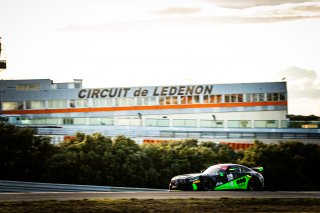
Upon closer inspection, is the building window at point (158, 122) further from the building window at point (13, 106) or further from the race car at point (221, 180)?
the race car at point (221, 180)

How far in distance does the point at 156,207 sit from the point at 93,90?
178 ft

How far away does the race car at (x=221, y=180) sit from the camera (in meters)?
27.9

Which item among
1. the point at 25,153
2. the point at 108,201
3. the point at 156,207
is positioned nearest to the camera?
the point at 156,207

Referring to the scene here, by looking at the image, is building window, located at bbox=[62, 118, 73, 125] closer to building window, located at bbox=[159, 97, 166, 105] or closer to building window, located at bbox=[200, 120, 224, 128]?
building window, located at bbox=[200, 120, 224, 128]

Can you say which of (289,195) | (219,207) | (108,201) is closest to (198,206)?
(219,207)

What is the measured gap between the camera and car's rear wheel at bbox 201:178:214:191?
91.8 ft

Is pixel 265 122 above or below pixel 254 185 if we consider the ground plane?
above

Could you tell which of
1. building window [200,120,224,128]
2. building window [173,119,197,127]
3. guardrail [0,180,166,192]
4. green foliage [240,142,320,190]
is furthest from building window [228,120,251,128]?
guardrail [0,180,166,192]

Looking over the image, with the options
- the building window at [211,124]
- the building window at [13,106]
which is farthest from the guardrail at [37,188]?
the building window at [13,106]

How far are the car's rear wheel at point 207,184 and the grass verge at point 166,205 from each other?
4090mm

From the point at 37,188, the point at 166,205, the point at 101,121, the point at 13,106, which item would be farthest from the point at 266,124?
the point at 166,205

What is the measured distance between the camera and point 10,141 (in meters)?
39.9

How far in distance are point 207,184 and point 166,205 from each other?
6.89 metres

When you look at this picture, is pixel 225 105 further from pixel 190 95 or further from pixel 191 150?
pixel 191 150
